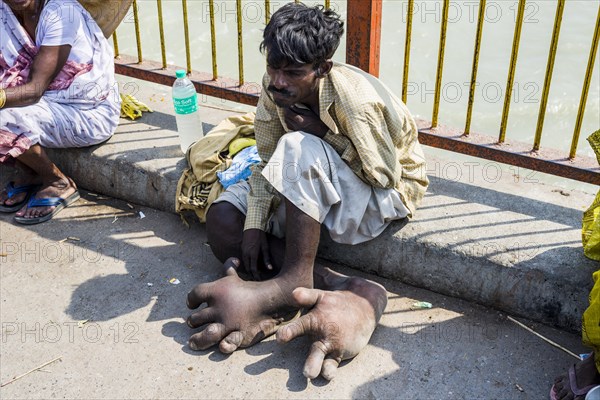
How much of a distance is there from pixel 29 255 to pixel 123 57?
1432mm

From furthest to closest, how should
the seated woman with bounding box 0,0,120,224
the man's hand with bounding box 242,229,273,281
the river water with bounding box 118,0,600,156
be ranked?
the river water with bounding box 118,0,600,156, the seated woman with bounding box 0,0,120,224, the man's hand with bounding box 242,229,273,281

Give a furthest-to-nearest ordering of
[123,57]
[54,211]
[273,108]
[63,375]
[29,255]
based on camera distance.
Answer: [123,57] → [54,211] → [29,255] → [273,108] → [63,375]

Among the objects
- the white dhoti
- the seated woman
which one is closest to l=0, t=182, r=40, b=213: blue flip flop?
the seated woman

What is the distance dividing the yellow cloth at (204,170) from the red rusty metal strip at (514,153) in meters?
0.94

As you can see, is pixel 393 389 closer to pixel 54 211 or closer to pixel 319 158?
pixel 319 158

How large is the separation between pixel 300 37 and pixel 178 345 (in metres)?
1.31

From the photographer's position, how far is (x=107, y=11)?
3791 mm

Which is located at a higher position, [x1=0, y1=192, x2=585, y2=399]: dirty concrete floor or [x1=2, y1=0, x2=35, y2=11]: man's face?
[x1=2, y1=0, x2=35, y2=11]: man's face

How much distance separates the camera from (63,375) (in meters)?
2.76

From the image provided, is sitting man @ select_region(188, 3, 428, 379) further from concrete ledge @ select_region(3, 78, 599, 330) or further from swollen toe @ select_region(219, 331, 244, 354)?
concrete ledge @ select_region(3, 78, 599, 330)

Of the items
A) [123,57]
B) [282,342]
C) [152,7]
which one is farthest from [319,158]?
[152,7]

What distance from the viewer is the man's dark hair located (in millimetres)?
2623

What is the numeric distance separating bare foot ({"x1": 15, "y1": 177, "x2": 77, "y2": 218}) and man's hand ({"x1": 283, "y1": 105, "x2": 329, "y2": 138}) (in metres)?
1.50

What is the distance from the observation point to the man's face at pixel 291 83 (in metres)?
2.71
